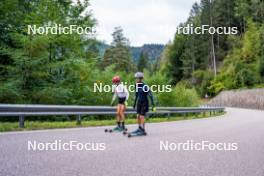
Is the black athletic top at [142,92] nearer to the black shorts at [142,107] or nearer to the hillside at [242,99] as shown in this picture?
the black shorts at [142,107]

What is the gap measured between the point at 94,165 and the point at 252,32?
6861 centimetres

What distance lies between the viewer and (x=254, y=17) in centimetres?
7875

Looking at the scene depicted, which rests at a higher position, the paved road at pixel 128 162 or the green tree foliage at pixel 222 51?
the green tree foliage at pixel 222 51

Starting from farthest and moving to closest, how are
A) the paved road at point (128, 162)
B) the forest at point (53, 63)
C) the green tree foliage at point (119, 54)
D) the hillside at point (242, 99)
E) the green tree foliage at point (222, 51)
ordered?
the green tree foliage at point (119, 54) → the green tree foliage at point (222, 51) → the hillside at point (242, 99) → the forest at point (53, 63) → the paved road at point (128, 162)

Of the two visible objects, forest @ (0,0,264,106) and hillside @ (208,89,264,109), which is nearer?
forest @ (0,0,264,106)

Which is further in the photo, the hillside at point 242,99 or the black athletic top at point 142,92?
the hillside at point 242,99

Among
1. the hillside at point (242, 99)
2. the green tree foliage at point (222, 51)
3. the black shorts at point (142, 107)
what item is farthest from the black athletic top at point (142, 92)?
the green tree foliage at point (222, 51)

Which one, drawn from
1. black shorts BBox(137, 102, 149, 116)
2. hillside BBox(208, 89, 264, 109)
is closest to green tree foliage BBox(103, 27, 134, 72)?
hillside BBox(208, 89, 264, 109)

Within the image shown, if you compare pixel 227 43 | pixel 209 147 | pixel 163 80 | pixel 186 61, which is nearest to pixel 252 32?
pixel 227 43

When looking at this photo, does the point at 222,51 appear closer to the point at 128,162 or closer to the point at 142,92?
the point at 142,92

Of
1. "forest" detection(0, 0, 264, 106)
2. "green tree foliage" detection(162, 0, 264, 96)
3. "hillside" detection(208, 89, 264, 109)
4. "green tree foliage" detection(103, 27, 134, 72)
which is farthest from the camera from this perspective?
"green tree foliage" detection(103, 27, 134, 72)

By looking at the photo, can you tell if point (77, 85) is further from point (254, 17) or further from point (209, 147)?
point (254, 17)

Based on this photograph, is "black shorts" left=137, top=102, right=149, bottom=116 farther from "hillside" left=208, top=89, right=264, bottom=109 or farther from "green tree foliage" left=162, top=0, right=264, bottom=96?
"green tree foliage" left=162, top=0, right=264, bottom=96

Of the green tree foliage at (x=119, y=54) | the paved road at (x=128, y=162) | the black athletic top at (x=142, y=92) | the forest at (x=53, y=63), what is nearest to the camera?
the paved road at (x=128, y=162)
